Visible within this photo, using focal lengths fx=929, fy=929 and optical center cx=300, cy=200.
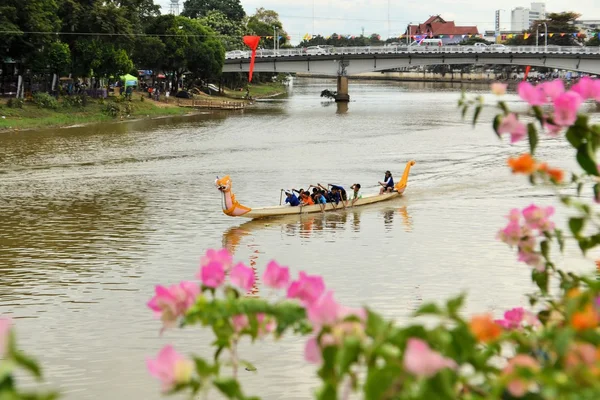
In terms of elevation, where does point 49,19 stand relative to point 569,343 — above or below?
above

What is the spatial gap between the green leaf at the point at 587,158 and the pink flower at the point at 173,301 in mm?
2694

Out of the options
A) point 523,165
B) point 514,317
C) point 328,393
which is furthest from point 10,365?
point 514,317

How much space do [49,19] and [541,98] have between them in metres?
55.0

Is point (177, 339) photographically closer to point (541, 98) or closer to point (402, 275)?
point (402, 275)

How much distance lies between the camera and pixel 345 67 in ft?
284

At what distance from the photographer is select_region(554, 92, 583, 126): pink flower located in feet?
19.2

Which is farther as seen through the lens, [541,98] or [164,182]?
[164,182]

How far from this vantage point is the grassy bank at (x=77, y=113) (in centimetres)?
5150

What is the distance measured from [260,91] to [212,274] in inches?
3938

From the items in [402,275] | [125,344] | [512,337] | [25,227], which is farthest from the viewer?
[25,227]

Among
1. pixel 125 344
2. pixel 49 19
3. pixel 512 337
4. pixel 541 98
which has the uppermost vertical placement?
pixel 49 19

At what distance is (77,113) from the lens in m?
57.5

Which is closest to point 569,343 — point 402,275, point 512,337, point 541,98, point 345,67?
point 512,337

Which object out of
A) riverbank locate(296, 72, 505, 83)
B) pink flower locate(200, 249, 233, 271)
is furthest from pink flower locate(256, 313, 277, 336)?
riverbank locate(296, 72, 505, 83)
